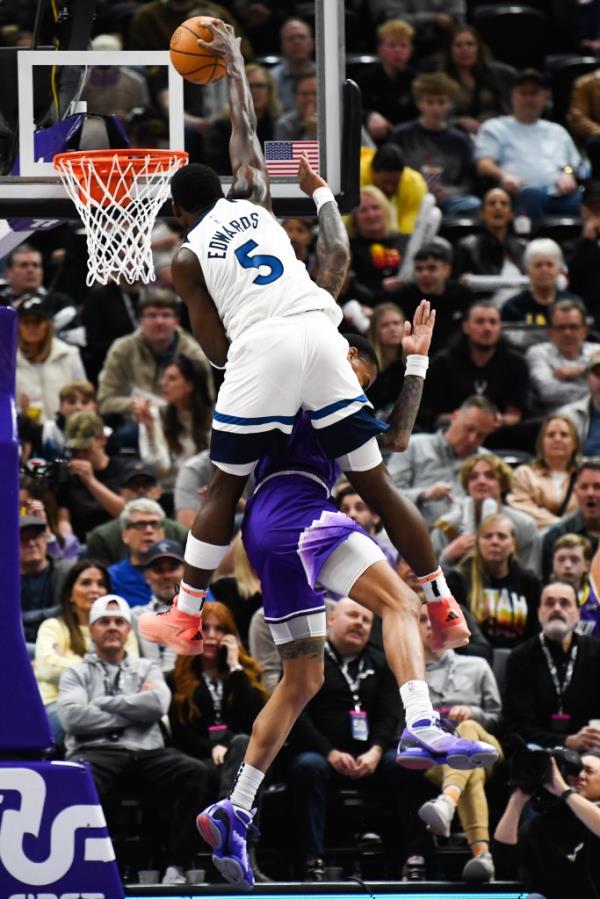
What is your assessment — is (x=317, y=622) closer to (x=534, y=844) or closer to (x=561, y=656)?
(x=534, y=844)

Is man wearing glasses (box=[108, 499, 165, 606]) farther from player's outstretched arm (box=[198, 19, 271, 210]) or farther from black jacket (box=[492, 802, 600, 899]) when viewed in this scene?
player's outstretched arm (box=[198, 19, 271, 210])

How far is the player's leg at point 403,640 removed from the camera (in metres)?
6.85

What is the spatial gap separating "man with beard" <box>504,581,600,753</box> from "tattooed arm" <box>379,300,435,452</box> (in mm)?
3349

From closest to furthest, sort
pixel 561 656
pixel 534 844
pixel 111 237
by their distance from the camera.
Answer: pixel 111 237
pixel 534 844
pixel 561 656

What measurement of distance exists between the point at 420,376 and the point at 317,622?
3.70 feet

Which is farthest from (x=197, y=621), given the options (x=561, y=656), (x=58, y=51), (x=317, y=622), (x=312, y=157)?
(x=561, y=656)

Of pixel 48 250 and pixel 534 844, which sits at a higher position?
pixel 48 250

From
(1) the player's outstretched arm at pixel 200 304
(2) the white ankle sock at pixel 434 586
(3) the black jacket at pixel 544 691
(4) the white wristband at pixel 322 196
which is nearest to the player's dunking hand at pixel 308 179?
(4) the white wristband at pixel 322 196

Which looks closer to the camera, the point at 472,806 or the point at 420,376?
the point at 420,376

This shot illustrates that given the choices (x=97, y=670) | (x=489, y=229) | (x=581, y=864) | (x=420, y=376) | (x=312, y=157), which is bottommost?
(x=581, y=864)

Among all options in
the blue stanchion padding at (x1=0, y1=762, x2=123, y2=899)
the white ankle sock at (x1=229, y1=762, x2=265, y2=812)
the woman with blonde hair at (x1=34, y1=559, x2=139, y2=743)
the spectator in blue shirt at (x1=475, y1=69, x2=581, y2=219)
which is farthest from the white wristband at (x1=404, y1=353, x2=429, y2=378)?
the spectator in blue shirt at (x1=475, y1=69, x2=581, y2=219)

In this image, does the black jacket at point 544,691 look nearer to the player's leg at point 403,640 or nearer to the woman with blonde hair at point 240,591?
the woman with blonde hair at point 240,591

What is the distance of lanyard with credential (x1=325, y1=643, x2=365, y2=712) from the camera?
10.5 metres

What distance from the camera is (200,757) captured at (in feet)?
33.8
